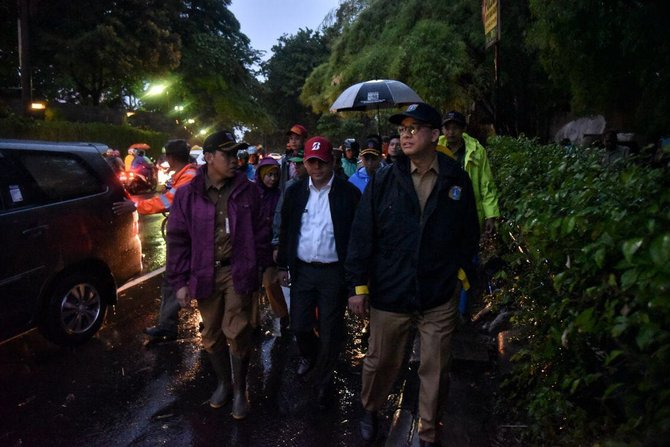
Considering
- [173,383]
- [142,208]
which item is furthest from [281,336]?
[142,208]

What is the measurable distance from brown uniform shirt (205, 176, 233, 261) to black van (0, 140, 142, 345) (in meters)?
1.82

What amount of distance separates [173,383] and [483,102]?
517 inches

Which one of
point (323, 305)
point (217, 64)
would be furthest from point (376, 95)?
point (217, 64)

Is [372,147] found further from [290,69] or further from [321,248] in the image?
[290,69]

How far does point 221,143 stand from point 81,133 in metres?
19.6

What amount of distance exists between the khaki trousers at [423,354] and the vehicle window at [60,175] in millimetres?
3283

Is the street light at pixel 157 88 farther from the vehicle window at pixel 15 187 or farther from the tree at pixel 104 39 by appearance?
the vehicle window at pixel 15 187

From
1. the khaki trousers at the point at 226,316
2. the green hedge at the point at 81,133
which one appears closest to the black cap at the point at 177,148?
the khaki trousers at the point at 226,316

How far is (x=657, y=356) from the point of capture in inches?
63.2

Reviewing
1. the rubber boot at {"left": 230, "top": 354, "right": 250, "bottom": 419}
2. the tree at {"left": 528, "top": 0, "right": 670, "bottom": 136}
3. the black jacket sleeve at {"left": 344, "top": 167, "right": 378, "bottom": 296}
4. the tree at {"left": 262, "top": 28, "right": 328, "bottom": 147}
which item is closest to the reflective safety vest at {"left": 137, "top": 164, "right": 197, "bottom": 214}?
the rubber boot at {"left": 230, "top": 354, "right": 250, "bottom": 419}

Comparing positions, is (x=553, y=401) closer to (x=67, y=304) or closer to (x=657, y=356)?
(x=657, y=356)

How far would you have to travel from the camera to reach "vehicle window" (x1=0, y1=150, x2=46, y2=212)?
4121 mm

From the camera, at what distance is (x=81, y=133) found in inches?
800

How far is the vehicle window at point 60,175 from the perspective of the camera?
447 centimetres
